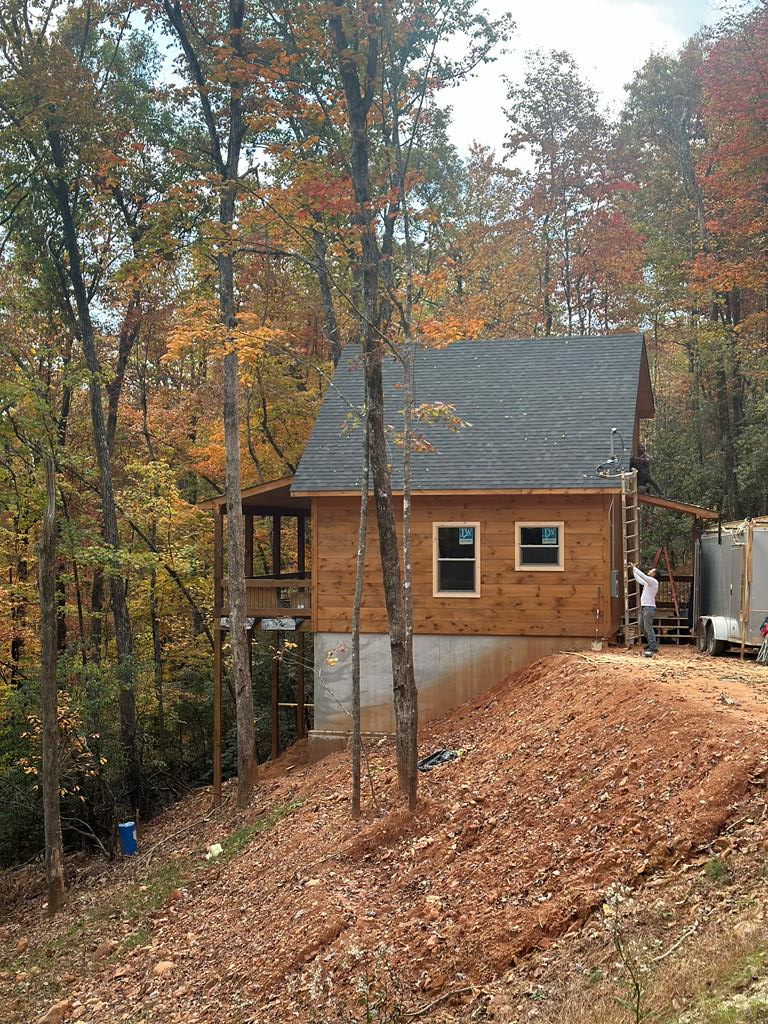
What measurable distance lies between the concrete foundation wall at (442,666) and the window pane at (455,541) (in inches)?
62.8

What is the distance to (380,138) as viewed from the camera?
26891 millimetres

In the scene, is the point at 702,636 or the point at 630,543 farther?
the point at 630,543

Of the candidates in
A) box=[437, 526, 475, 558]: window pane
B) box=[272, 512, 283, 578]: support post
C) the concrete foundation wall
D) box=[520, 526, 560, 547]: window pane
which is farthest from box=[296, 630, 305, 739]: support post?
box=[520, 526, 560, 547]: window pane

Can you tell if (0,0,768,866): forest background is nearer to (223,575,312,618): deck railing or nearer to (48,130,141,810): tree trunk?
(48,130,141,810): tree trunk

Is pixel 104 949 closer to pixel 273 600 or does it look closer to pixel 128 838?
pixel 128 838

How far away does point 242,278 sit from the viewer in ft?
95.6

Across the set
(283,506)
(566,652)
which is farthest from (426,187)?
(566,652)

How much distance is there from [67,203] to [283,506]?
916 centimetres

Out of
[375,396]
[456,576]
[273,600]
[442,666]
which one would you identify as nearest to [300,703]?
[273,600]

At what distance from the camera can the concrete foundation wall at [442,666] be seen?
17844 mm

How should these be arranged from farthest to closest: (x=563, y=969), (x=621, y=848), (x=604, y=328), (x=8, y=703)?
(x=604, y=328)
(x=8, y=703)
(x=621, y=848)
(x=563, y=969)

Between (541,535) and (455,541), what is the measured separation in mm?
1637

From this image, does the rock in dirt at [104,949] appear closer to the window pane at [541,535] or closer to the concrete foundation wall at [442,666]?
the concrete foundation wall at [442,666]

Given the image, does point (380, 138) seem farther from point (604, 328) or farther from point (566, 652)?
point (566, 652)
